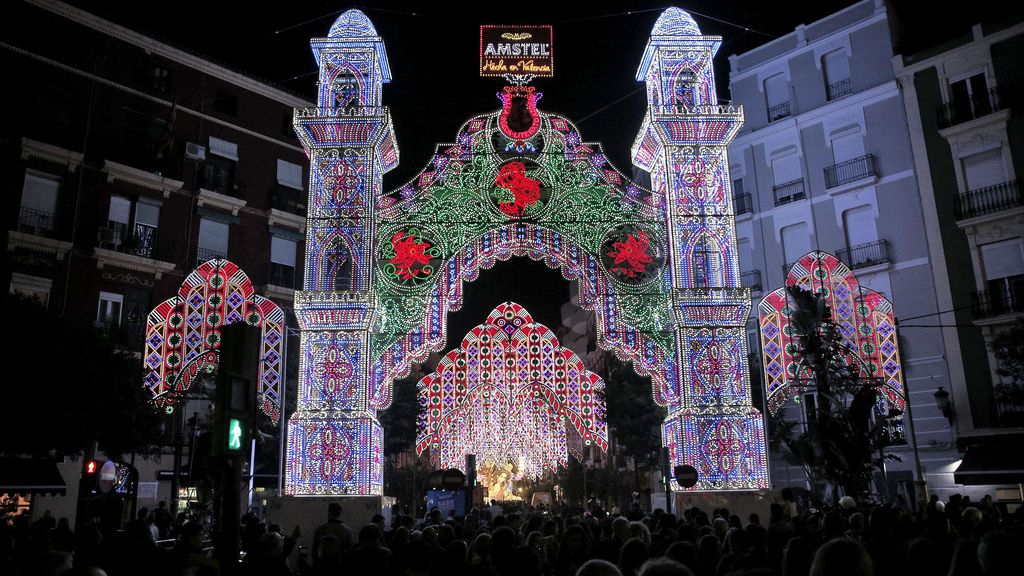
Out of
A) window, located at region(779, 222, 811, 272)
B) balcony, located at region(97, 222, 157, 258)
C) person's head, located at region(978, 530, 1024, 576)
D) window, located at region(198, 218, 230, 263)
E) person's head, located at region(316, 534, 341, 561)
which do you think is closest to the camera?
person's head, located at region(978, 530, 1024, 576)

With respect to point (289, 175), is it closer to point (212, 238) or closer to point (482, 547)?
point (212, 238)

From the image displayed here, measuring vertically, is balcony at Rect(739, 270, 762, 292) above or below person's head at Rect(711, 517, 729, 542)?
above

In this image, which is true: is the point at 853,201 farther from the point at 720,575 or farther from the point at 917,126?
the point at 720,575

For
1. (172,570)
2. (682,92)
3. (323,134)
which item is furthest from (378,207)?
(172,570)

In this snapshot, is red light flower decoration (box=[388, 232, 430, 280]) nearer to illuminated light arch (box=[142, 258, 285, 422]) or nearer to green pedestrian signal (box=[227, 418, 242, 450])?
illuminated light arch (box=[142, 258, 285, 422])

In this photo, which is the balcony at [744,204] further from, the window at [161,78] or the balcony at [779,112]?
the window at [161,78]

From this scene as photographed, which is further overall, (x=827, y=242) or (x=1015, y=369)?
(x=827, y=242)

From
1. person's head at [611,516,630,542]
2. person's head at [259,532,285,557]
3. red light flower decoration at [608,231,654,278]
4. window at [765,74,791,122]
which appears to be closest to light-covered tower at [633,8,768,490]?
red light flower decoration at [608,231,654,278]

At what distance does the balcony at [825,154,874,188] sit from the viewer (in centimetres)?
3034

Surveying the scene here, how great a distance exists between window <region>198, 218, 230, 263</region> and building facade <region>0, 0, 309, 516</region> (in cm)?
7

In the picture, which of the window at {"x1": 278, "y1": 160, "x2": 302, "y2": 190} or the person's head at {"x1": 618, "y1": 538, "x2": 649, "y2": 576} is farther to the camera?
the window at {"x1": 278, "y1": 160, "x2": 302, "y2": 190}

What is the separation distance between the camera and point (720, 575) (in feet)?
20.4

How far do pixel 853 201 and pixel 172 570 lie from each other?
95.2 ft

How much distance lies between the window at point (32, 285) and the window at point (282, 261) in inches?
370
